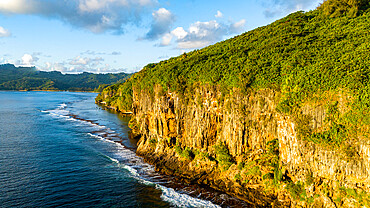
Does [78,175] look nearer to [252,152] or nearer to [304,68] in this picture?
[252,152]

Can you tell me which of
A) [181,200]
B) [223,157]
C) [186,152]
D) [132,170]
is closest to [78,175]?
[132,170]

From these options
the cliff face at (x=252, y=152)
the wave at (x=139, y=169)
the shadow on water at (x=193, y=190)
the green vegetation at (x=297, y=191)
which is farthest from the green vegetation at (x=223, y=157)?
the green vegetation at (x=297, y=191)

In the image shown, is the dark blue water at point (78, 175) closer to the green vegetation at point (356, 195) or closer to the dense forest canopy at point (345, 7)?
the green vegetation at point (356, 195)

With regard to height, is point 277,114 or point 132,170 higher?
point 277,114

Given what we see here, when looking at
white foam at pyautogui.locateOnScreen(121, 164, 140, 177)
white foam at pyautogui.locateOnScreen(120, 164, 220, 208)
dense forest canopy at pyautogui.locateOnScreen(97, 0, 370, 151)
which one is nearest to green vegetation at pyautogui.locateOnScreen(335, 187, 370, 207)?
dense forest canopy at pyautogui.locateOnScreen(97, 0, 370, 151)

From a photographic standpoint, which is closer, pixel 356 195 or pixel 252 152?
pixel 356 195

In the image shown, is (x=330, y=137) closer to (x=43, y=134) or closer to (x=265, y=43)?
(x=265, y=43)

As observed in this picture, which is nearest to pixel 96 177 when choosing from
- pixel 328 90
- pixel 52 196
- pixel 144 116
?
pixel 52 196
